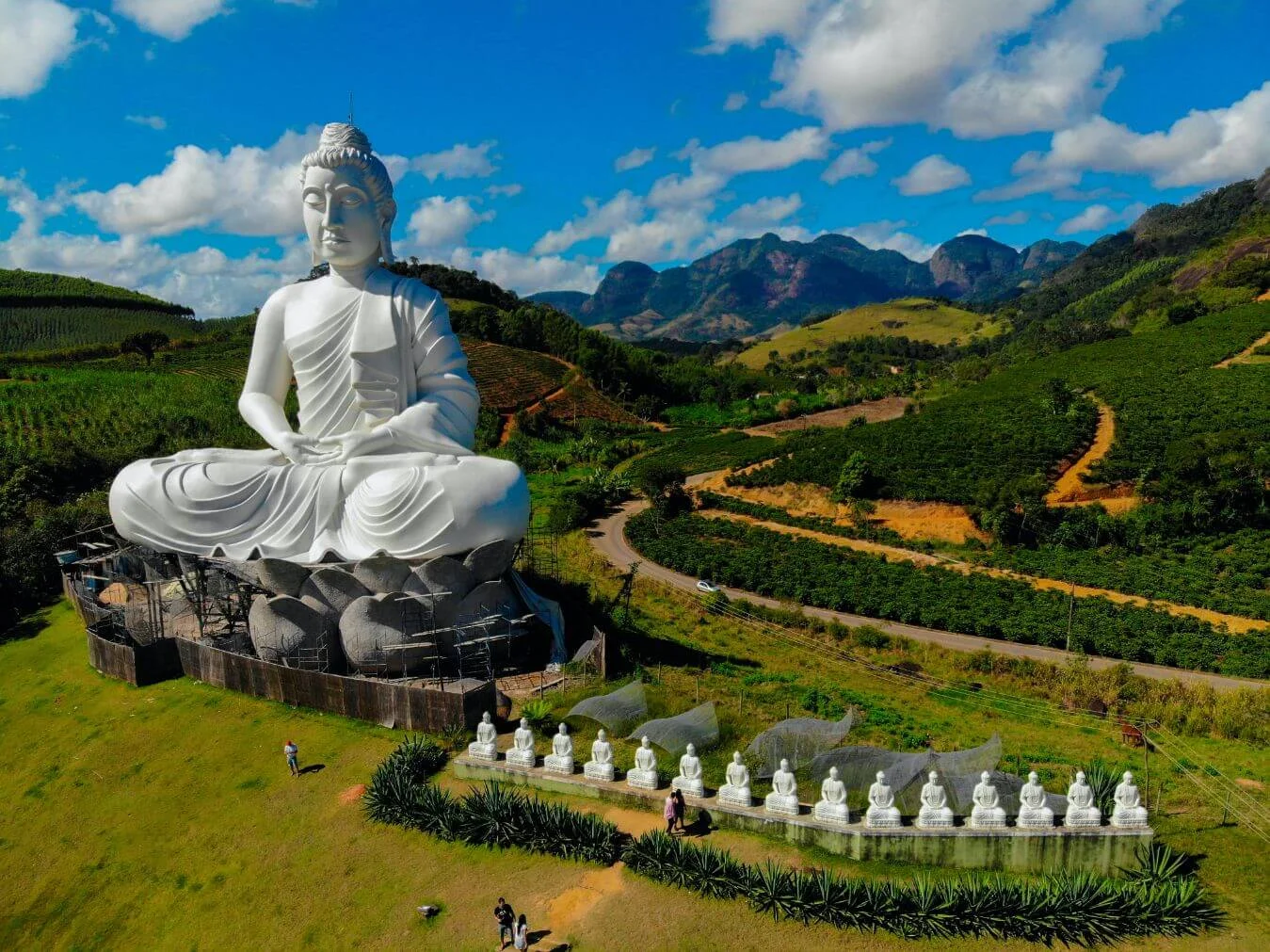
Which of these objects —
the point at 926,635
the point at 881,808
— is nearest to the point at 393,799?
the point at 881,808

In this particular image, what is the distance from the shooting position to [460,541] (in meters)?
13.8

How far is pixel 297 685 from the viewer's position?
13266mm

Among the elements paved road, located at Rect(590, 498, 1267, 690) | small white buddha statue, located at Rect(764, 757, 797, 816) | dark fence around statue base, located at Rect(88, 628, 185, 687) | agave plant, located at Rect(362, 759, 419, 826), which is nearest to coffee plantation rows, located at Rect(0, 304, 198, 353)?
paved road, located at Rect(590, 498, 1267, 690)

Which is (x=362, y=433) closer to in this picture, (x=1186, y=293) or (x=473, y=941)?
(x=473, y=941)

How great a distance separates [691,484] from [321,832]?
3127 cm

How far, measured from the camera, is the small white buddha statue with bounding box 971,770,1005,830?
9.14m

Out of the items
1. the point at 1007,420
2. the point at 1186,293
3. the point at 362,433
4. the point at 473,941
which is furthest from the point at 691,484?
the point at 1186,293

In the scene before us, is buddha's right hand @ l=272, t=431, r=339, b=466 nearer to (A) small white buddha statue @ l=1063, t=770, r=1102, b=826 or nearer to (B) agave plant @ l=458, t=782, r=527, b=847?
(B) agave plant @ l=458, t=782, r=527, b=847

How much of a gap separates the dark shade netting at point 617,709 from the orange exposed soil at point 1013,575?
15.0m

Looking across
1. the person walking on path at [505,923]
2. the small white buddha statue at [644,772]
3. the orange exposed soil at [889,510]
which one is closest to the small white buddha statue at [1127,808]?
the small white buddha statue at [644,772]

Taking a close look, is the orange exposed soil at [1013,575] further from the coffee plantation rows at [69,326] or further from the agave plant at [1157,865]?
the coffee plantation rows at [69,326]

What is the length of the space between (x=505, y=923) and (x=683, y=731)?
376 centimetres

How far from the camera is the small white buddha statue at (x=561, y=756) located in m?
10.7

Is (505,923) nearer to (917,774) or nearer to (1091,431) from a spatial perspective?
(917,774)
